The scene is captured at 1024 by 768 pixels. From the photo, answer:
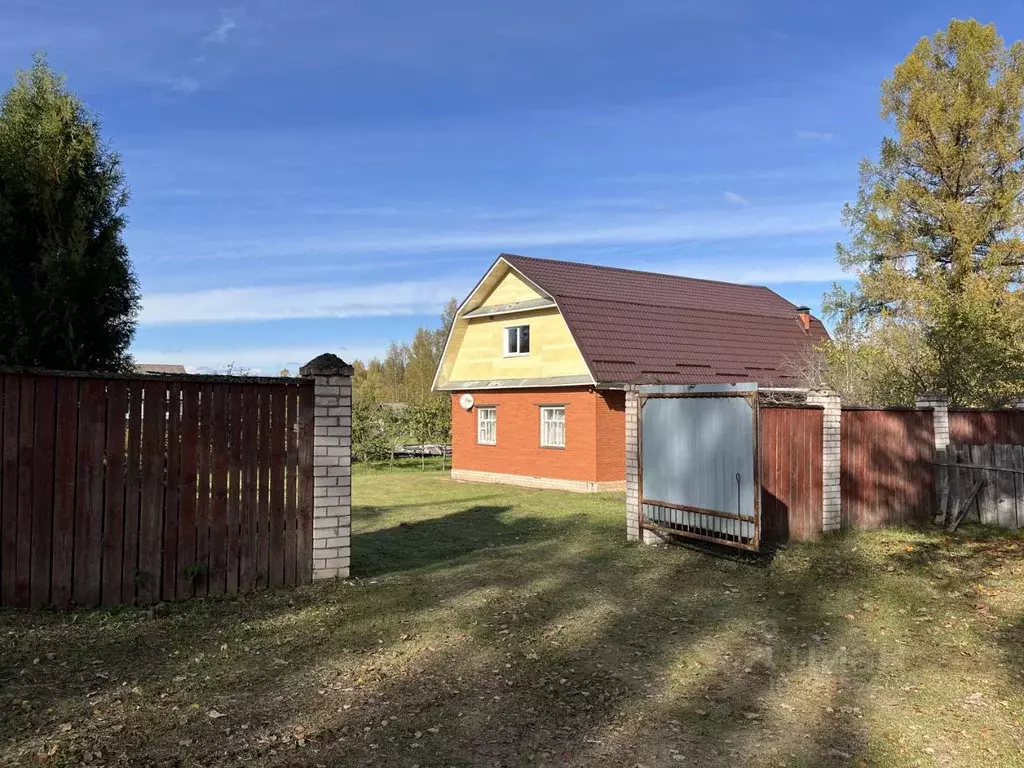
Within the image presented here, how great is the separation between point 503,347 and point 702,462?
44.7 feet

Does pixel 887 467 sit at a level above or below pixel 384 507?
above

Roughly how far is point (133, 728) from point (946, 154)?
68.3 ft

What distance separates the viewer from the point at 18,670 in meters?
4.83

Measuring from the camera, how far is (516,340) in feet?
71.4

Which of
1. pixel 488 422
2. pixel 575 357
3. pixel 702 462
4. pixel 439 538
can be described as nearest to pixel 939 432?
pixel 702 462

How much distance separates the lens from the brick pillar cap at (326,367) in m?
7.30

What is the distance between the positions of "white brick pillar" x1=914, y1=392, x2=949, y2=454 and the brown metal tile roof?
693 centimetres

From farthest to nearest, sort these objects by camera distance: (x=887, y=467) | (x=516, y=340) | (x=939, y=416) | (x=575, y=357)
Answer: (x=516, y=340) < (x=575, y=357) < (x=939, y=416) < (x=887, y=467)

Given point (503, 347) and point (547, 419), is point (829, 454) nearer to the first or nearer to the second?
point (547, 419)

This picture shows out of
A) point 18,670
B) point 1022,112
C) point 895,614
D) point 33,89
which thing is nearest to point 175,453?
point 18,670

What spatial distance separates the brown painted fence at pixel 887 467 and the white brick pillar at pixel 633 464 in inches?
129

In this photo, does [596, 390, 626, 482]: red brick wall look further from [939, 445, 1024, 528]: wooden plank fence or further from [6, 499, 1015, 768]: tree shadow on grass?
[6, 499, 1015, 768]: tree shadow on grass

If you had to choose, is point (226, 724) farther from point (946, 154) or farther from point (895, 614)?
point (946, 154)

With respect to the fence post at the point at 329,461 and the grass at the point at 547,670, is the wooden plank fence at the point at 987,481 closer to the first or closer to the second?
the grass at the point at 547,670
